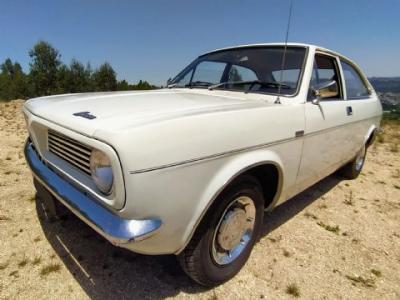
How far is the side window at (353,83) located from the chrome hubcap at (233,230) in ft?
6.71

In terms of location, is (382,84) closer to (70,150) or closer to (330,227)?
(330,227)

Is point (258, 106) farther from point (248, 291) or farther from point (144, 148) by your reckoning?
point (248, 291)

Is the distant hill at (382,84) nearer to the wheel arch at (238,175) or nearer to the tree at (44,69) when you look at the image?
the wheel arch at (238,175)

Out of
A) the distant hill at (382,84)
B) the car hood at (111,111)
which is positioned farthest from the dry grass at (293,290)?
the distant hill at (382,84)

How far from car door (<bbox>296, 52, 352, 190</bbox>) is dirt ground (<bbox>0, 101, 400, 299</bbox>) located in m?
0.55

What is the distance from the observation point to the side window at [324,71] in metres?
2.64

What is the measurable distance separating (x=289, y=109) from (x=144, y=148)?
127 cm

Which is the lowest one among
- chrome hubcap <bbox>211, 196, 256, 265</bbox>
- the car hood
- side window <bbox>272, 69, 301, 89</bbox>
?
chrome hubcap <bbox>211, 196, 256, 265</bbox>

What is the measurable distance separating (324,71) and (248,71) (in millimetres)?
821

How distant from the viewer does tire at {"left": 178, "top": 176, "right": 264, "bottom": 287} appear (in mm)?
1757

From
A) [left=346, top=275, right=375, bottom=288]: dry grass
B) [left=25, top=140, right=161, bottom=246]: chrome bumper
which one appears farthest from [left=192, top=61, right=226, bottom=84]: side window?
[left=346, top=275, right=375, bottom=288]: dry grass

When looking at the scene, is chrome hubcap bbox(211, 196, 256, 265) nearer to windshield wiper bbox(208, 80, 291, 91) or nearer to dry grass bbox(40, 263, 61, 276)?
windshield wiper bbox(208, 80, 291, 91)

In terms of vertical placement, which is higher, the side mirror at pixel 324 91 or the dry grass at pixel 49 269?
the side mirror at pixel 324 91

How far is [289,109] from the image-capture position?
2.12m
